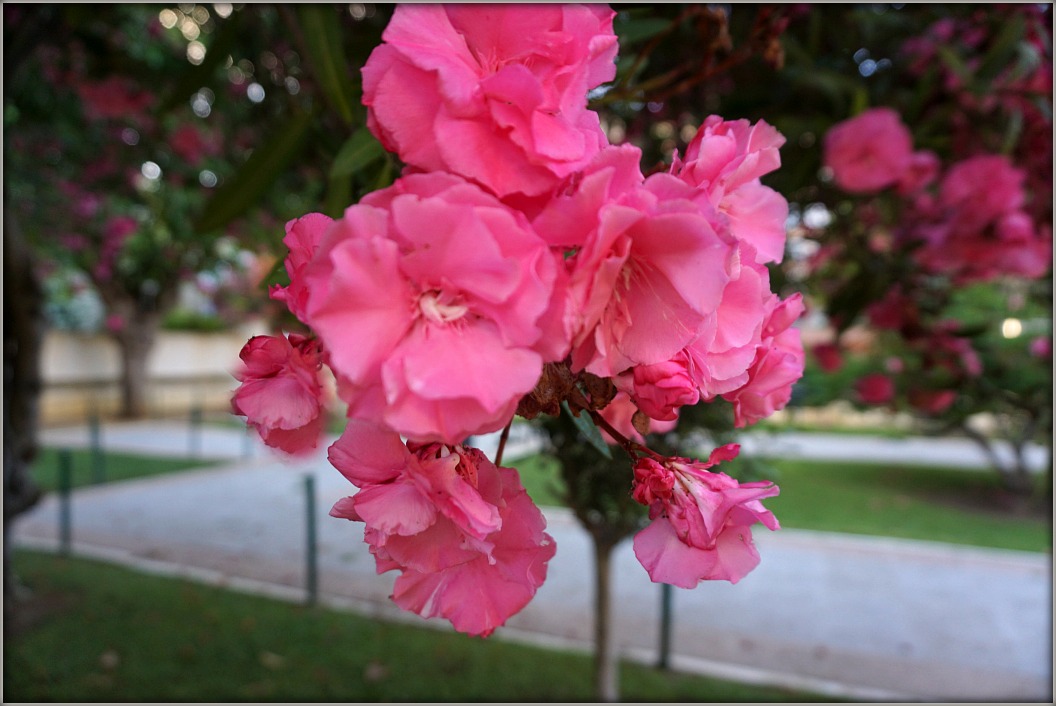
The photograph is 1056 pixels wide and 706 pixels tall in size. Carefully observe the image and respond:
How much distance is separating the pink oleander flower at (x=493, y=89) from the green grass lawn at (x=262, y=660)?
2.93 metres

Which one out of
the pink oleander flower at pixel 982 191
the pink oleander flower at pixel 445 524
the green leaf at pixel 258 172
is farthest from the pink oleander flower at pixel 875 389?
the pink oleander flower at pixel 445 524

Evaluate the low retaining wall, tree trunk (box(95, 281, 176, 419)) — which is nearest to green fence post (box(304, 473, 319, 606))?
the low retaining wall

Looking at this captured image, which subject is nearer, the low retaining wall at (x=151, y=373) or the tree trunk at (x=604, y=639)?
the tree trunk at (x=604, y=639)

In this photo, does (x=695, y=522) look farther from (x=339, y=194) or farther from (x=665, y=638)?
(x=665, y=638)

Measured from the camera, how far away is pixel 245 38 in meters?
1.94

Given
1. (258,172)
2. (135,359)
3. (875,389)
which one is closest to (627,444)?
(258,172)

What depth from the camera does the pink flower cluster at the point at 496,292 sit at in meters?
0.35

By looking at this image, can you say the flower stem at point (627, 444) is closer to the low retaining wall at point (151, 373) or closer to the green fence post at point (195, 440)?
the green fence post at point (195, 440)

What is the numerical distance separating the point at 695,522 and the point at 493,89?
0.29 m

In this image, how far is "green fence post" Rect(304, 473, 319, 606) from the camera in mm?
3855

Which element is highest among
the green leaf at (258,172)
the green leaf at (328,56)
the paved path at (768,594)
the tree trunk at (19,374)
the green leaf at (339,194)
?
the green leaf at (328,56)

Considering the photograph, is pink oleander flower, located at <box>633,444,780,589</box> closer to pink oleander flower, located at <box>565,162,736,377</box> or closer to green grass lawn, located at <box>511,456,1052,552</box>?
pink oleander flower, located at <box>565,162,736,377</box>

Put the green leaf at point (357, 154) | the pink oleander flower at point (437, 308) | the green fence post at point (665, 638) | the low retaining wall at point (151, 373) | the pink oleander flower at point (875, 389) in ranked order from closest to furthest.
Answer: the pink oleander flower at point (437, 308) → the green leaf at point (357, 154) → the pink oleander flower at point (875, 389) → the green fence post at point (665, 638) → the low retaining wall at point (151, 373)

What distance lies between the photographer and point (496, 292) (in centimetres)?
34
